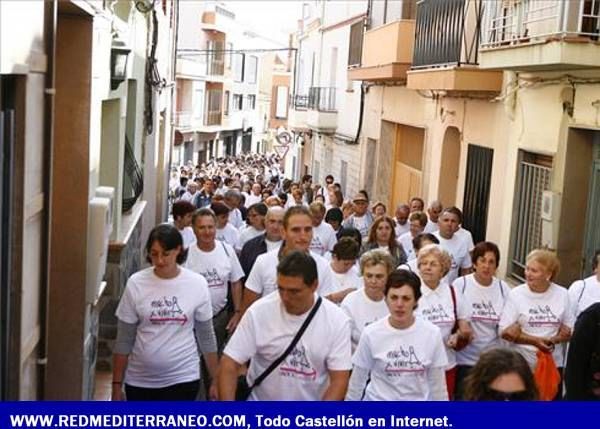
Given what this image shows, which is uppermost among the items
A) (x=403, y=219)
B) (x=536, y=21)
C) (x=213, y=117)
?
(x=536, y=21)

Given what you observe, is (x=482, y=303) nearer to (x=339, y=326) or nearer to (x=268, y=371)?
(x=339, y=326)

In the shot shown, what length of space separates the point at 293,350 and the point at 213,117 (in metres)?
53.5

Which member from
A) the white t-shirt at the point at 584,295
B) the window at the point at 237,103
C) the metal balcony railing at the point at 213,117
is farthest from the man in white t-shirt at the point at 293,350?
the window at the point at 237,103

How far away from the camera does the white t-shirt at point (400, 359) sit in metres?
5.52

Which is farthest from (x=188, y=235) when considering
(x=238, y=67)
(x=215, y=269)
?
(x=238, y=67)

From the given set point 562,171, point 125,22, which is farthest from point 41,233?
point 562,171

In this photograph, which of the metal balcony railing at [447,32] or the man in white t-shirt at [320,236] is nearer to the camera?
the man in white t-shirt at [320,236]

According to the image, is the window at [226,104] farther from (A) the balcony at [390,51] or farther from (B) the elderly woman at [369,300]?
(B) the elderly woman at [369,300]

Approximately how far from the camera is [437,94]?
16.2 meters

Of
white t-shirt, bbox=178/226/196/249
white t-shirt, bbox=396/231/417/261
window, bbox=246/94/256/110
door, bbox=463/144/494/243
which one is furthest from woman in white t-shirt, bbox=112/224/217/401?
window, bbox=246/94/256/110

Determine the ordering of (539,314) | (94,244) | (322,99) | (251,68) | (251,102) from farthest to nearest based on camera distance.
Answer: (251,102)
(251,68)
(322,99)
(539,314)
(94,244)

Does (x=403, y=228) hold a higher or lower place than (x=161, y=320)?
lower

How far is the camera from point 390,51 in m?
18.1

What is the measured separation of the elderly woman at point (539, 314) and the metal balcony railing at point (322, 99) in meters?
20.9
